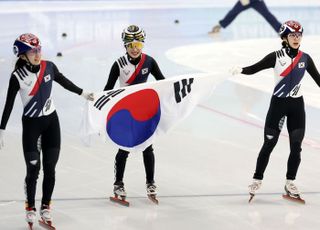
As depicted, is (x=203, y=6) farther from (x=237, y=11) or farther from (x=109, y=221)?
(x=109, y=221)

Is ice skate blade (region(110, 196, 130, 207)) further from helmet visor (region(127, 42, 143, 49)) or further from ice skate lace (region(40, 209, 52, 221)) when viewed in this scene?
helmet visor (region(127, 42, 143, 49))

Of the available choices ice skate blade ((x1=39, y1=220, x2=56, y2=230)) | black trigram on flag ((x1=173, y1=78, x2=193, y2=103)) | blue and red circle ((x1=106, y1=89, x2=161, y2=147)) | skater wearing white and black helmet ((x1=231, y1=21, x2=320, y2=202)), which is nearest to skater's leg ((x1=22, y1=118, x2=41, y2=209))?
ice skate blade ((x1=39, y1=220, x2=56, y2=230))

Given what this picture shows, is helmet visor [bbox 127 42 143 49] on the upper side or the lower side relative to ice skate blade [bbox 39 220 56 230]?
upper

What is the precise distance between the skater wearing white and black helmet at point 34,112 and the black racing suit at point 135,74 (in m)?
0.58

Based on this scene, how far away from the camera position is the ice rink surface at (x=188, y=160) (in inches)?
238

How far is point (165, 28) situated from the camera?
18.7 m

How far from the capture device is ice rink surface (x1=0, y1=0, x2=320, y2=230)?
604 cm

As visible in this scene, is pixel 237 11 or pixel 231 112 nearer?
pixel 231 112

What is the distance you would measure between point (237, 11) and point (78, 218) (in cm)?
1147

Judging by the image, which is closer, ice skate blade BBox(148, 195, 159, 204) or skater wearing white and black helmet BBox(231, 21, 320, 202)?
skater wearing white and black helmet BBox(231, 21, 320, 202)

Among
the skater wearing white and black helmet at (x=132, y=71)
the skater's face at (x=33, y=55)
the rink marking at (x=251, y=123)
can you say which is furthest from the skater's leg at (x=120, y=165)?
the rink marking at (x=251, y=123)

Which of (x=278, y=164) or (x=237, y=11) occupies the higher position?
(x=237, y=11)

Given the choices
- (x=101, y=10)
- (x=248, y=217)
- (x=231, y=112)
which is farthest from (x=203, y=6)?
(x=248, y=217)

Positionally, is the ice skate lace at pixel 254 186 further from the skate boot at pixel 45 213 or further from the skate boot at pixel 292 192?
the skate boot at pixel 45 213
